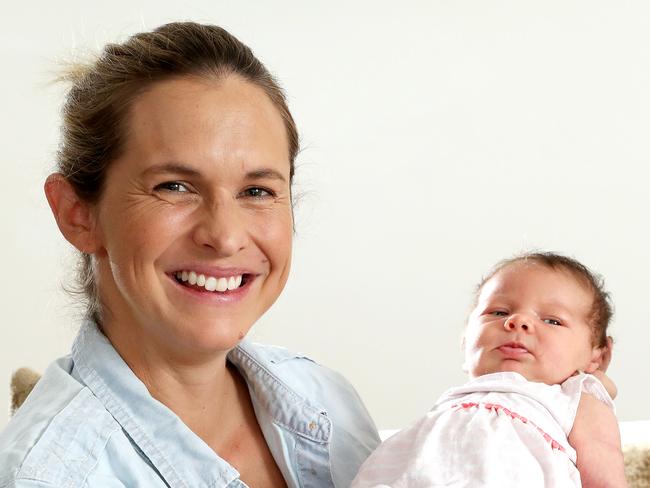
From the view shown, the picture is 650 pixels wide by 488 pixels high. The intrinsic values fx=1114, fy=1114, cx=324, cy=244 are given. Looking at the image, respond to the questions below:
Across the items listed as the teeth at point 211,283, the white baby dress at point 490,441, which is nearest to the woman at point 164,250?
the teeth at point 211,283

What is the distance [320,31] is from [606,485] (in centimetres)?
288

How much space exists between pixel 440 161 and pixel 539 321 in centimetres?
239

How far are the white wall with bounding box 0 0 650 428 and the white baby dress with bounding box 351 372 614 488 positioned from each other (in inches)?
93.7

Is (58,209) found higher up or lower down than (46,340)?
higher up

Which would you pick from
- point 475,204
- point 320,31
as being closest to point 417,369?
point 475,204

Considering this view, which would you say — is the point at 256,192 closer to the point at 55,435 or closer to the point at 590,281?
the point at 55,435

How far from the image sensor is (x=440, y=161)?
467cm

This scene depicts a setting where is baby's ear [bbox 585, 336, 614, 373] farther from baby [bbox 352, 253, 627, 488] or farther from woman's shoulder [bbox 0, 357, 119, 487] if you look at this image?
woman's shoulder [bbox 0, 357, 119, 487]

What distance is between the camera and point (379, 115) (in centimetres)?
464

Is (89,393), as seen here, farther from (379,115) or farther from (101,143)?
(379,115)

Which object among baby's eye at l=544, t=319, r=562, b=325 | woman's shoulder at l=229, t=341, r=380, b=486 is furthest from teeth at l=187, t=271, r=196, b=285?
baby's eye at l=544, t=319, r=562, b=325

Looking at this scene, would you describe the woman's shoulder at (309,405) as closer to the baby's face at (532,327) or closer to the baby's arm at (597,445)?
the baby's face at (532,327)

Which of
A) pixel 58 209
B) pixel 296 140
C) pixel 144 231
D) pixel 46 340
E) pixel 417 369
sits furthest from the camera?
pixel 417 369

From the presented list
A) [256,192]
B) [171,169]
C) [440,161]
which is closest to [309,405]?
[256,192]
